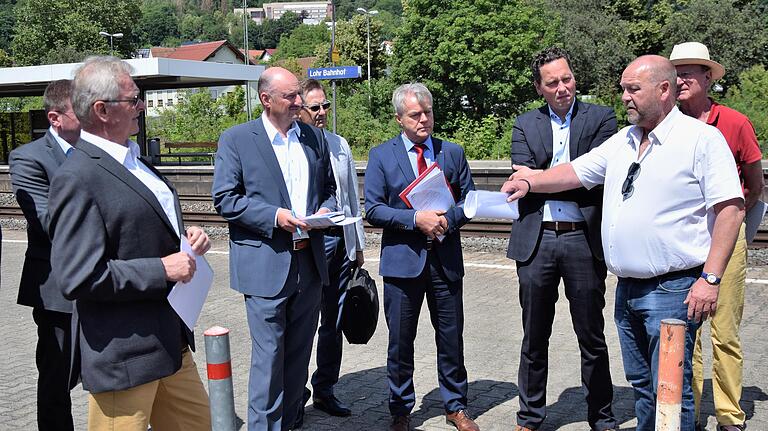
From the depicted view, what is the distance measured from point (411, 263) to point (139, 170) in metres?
2.25

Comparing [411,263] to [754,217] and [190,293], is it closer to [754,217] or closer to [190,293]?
[190,293]

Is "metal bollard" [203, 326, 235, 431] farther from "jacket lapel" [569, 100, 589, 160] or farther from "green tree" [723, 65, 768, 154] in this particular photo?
"green tree" [723, 65, 768, 154]

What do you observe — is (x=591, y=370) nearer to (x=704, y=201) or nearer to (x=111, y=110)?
(x=704, y=201)

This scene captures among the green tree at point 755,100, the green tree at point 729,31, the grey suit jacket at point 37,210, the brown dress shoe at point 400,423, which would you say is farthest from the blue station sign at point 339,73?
the green tree at point 729,31

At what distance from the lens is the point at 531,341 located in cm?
516

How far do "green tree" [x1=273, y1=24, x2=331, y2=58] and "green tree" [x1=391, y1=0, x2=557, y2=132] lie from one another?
79.5m

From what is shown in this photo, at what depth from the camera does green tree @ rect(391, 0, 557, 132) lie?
1807 inches

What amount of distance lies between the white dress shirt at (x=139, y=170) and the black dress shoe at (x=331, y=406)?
8.45 feet

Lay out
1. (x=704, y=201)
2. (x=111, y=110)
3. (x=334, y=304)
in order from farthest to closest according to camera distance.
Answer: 1. (x=334, y=304)
2. (x=704, y=201)
3. (x=111, y=110)

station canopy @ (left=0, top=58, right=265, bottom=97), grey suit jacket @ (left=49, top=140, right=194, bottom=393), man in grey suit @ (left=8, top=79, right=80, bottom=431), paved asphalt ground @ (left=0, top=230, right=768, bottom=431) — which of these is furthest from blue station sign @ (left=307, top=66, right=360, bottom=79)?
grey suit jacket @ (left=49, top=140, right=194, bottom=393)

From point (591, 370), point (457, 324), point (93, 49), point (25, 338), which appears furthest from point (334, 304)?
point (93, 49)

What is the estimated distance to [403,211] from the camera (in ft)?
17.1

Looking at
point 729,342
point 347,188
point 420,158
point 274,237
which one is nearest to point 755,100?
point 729,342

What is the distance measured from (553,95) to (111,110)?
2.81m
